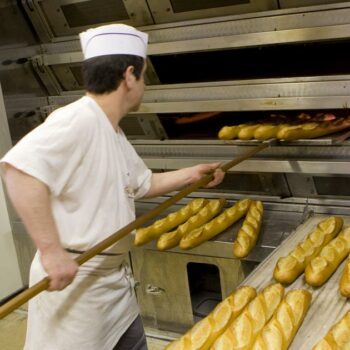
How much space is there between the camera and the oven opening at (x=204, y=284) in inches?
121

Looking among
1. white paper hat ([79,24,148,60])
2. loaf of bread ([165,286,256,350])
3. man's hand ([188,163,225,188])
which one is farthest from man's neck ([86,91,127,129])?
loaf of bread ([165,286,256,350])

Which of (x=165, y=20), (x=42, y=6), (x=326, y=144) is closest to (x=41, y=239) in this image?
(x=326, y=144)

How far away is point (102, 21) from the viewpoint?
9.58ft

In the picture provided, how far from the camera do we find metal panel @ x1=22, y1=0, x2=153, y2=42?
2.78 metres

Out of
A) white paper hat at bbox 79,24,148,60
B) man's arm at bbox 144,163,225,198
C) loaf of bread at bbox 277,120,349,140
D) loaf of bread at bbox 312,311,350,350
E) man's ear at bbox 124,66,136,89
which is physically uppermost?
loaf of bread at bbox 277,120,349,140

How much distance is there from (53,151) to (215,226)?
1.28 meters

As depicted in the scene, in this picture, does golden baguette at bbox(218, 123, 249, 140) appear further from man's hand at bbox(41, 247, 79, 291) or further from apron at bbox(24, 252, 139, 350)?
man's hand at bbox(41, 247, 79, 291)

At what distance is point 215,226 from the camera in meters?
2.59

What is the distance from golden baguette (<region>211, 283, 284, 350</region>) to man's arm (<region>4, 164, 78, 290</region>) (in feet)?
1.76

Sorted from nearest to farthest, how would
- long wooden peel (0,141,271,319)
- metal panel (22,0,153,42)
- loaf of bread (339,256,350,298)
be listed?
long wooden peel (0,141,271,319) < loaf of bread (339,256,350,298) < metal panel (22,0,153,42)

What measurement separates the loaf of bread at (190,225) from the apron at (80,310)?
744 mm

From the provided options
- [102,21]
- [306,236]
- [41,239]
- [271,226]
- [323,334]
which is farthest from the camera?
[102,21]

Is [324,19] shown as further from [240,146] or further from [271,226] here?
[271,226]

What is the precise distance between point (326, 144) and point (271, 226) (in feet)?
1.80
